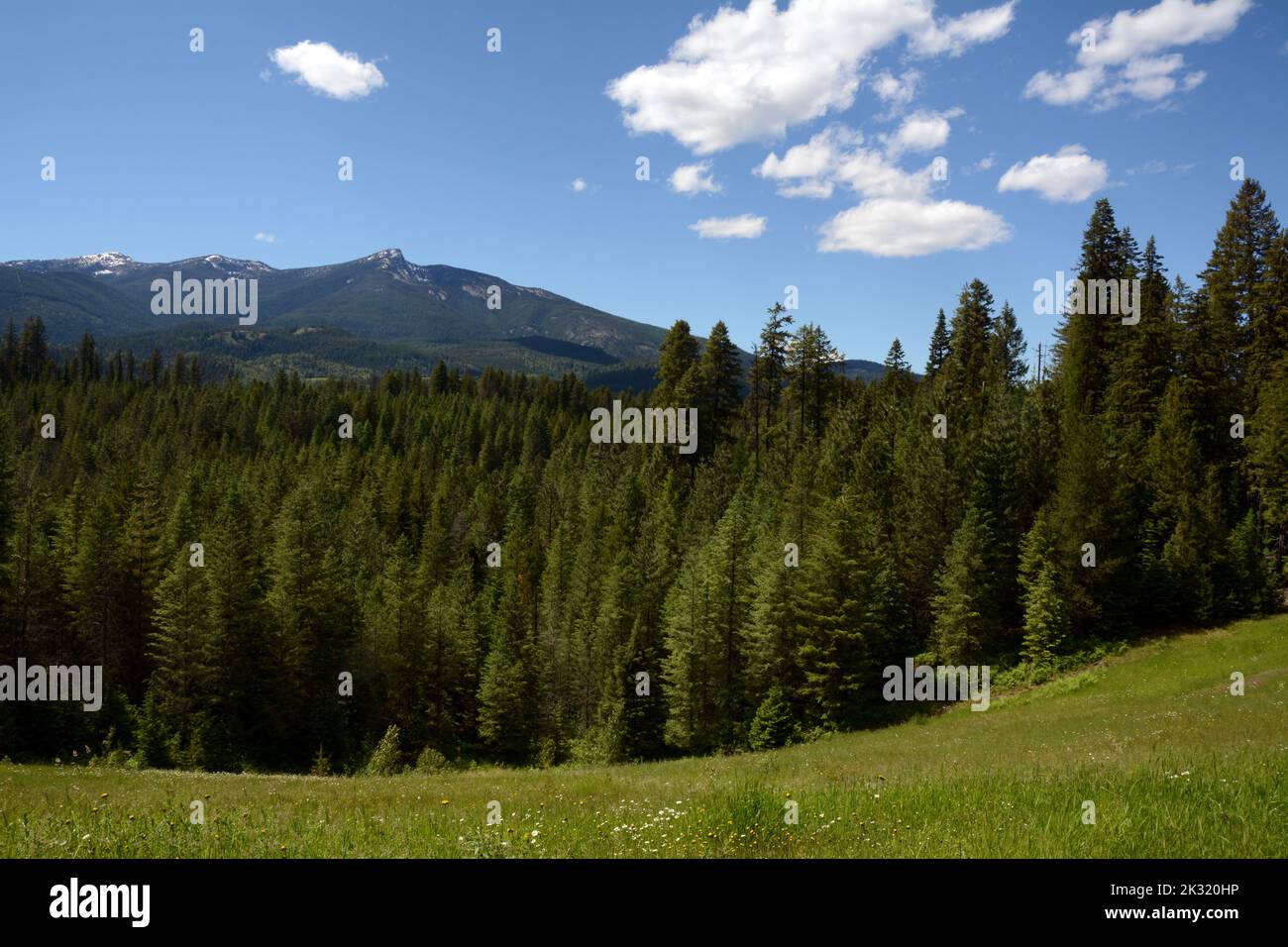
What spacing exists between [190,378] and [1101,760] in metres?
223

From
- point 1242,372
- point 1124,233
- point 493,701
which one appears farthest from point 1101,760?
point 1124,233

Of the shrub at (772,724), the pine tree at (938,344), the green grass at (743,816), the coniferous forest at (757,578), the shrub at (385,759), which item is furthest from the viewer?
the pine tree at (938,344)

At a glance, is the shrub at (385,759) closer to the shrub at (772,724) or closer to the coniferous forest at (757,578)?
the coniferous forest at (757,578)

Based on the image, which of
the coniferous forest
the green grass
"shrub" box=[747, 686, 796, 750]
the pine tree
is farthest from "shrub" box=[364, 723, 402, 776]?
the pine tree

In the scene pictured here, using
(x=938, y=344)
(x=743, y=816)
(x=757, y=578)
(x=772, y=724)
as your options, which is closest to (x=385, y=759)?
(x=772, y=724)

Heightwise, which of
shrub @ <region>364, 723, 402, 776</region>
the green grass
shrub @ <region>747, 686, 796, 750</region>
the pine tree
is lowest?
shrub @ <region>364, 723, 402, 776</region>

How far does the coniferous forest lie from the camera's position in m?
44.3

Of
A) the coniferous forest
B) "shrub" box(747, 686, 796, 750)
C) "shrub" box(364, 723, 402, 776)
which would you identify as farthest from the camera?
the coniferous forest

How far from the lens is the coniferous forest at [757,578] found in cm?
4434

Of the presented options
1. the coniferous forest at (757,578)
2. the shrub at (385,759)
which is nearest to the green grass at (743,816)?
the shrub at (385,759)

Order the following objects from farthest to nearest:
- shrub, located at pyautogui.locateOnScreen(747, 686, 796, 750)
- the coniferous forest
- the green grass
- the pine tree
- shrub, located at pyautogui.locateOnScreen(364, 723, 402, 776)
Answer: the pine tree < the coniferous forest < shrub, located at pyautogui.locateOnScreen(747, 686, 796, 750) < shrub, located at pyautogui.locateOnScreen(364, 723, 402, 776) < the green grass

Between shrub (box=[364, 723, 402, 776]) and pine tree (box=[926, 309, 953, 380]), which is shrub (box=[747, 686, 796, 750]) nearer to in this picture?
shrub (box=[364, 723, 402, 776])

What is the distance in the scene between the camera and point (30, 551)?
49688mm

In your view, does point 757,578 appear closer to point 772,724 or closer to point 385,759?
point 772,724
